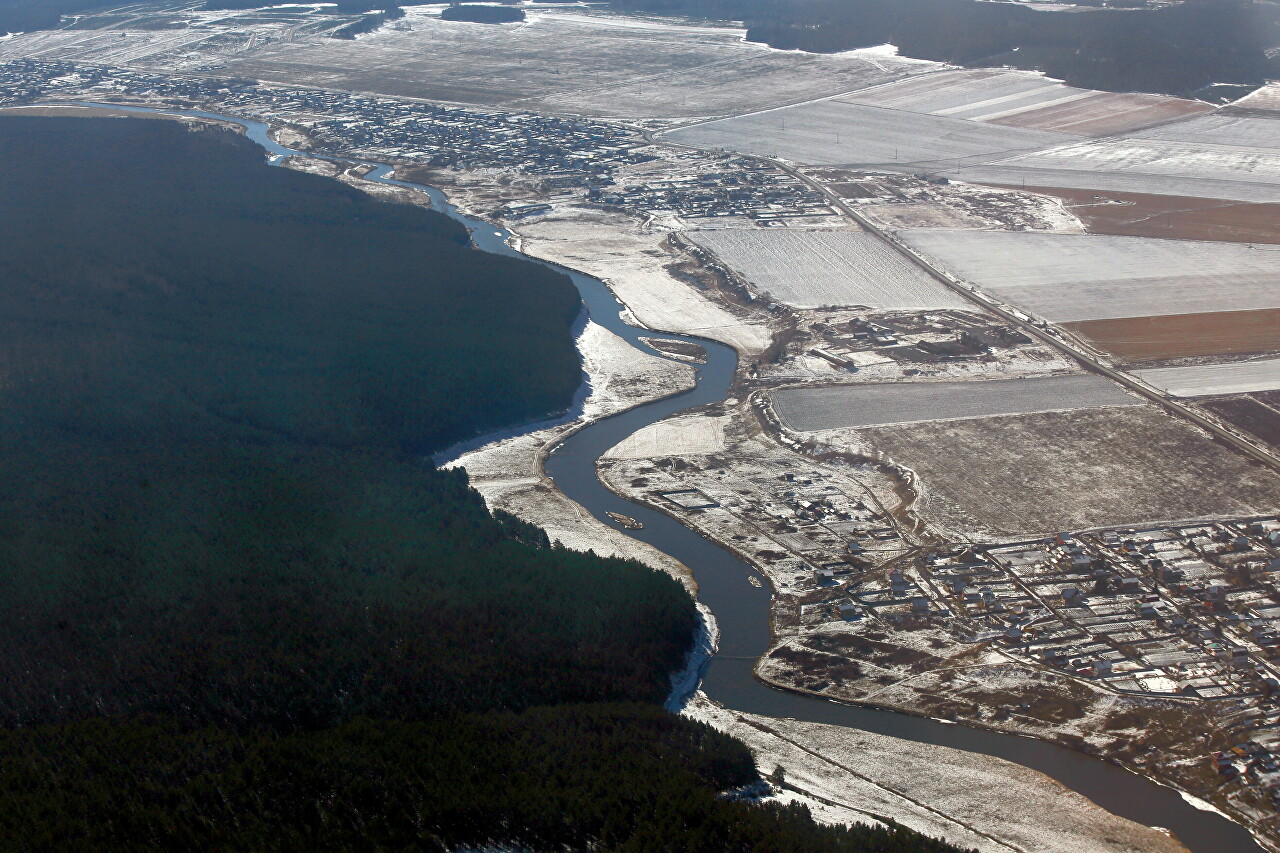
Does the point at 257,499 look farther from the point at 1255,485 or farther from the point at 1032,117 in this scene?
the point at 1032,117

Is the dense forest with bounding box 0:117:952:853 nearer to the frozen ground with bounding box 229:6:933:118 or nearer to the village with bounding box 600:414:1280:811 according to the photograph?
the village with bounding box 600:414:1280:811

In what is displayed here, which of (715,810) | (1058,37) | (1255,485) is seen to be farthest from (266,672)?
(1058,37)

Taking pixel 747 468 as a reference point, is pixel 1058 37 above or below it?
above

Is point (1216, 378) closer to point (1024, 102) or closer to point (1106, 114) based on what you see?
point (1106, 114)

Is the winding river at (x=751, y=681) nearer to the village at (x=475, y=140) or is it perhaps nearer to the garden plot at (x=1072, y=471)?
the garden plot at (x=1072, y=471)

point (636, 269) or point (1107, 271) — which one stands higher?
point (1107, 271)

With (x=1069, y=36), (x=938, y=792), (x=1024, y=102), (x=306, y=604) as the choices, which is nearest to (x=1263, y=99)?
(x=1024, y=102)
